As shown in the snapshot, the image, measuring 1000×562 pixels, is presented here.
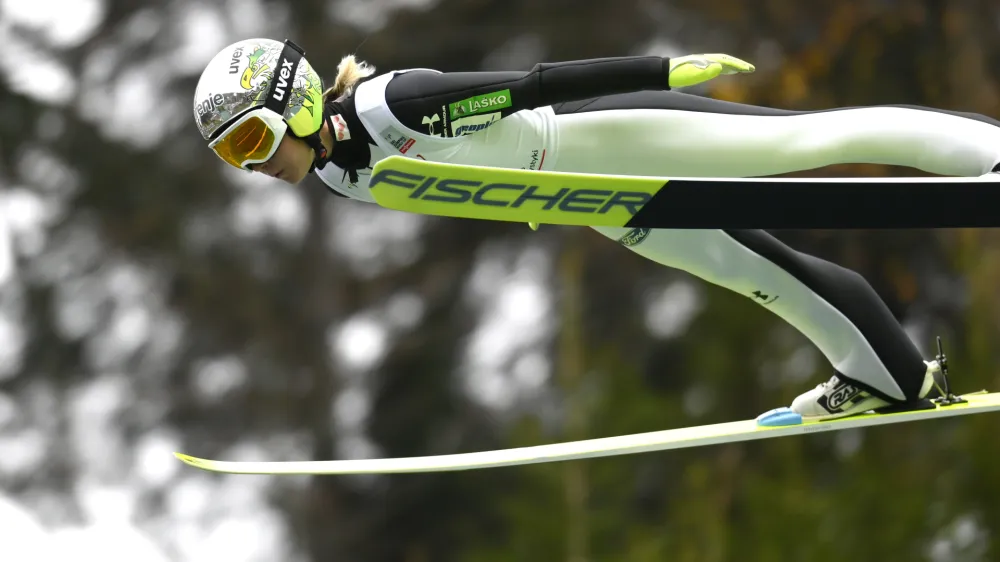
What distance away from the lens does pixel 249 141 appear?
3875mm

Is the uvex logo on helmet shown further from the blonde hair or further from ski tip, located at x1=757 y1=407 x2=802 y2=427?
ski tip, located at x1=757 y1=407 x2=802 y2=427

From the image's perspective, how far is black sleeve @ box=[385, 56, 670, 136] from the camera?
12.2 feet

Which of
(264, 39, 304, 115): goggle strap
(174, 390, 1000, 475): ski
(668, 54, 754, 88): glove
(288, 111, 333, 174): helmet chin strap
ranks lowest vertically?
(174, 390, 1000, 475): ski

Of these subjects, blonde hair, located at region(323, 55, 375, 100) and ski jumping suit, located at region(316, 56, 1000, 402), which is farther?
blonde hair, located at region(323, 55, 375, 100)

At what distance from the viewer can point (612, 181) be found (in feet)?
12.0

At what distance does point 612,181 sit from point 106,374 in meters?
8.50

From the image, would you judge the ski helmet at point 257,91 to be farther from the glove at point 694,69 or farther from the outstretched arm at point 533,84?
the glove at point 694,69

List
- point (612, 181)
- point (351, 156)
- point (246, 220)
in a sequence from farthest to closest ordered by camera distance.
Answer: point (246, 220) → point (351, 156) → point (612, 181)

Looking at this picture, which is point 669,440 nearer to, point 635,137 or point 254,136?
point 635,137

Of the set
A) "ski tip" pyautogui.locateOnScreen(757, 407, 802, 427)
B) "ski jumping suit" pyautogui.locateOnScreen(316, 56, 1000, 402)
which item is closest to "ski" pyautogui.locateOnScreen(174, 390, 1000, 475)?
"ski tip" pyautogui.locateOnScreen(757, 407, 802, 427)

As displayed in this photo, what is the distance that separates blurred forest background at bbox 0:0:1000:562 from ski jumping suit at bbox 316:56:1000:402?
5.10m

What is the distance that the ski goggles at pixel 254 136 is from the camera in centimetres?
385

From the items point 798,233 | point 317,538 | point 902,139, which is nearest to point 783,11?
point 798,233

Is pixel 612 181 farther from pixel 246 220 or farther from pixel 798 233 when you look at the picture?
pixel 246 220
